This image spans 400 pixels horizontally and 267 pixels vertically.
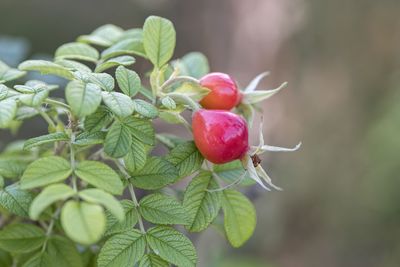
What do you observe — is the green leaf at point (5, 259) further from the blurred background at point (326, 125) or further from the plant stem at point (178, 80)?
the blurred background at point (326, 125)

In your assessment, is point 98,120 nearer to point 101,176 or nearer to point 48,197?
point 101,176

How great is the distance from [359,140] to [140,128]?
4.75 m

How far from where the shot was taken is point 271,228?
18.7 ft

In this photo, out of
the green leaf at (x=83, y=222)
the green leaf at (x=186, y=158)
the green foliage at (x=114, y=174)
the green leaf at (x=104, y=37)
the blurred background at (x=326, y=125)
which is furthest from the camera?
the blurred background at (x=326, y=125)

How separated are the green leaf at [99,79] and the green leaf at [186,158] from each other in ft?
0.70

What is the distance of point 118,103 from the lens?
1.09 meters

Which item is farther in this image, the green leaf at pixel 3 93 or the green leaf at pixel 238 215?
the green leaf at pixel 238 215

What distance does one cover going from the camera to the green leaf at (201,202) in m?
1.25

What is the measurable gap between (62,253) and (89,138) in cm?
30

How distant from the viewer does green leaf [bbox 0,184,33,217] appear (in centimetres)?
119

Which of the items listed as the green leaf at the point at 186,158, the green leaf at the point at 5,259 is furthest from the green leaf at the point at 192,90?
the green leaf at the point at 5,259

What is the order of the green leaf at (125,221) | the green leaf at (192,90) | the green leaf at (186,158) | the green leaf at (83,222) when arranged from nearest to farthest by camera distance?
1. the green leaf at (83,222)
2. the green leaf at (125,221)
3. the green leaf at (186,158)
4. the green leaf at (192,90)

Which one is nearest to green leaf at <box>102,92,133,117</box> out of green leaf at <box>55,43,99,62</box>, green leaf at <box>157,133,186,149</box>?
green leaf at <box>157,133,186,149</box>

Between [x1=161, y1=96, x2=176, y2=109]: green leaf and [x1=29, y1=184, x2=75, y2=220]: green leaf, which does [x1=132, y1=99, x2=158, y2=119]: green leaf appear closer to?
[x1=161, y1=96, x2=176, y2=109]: green leaf
